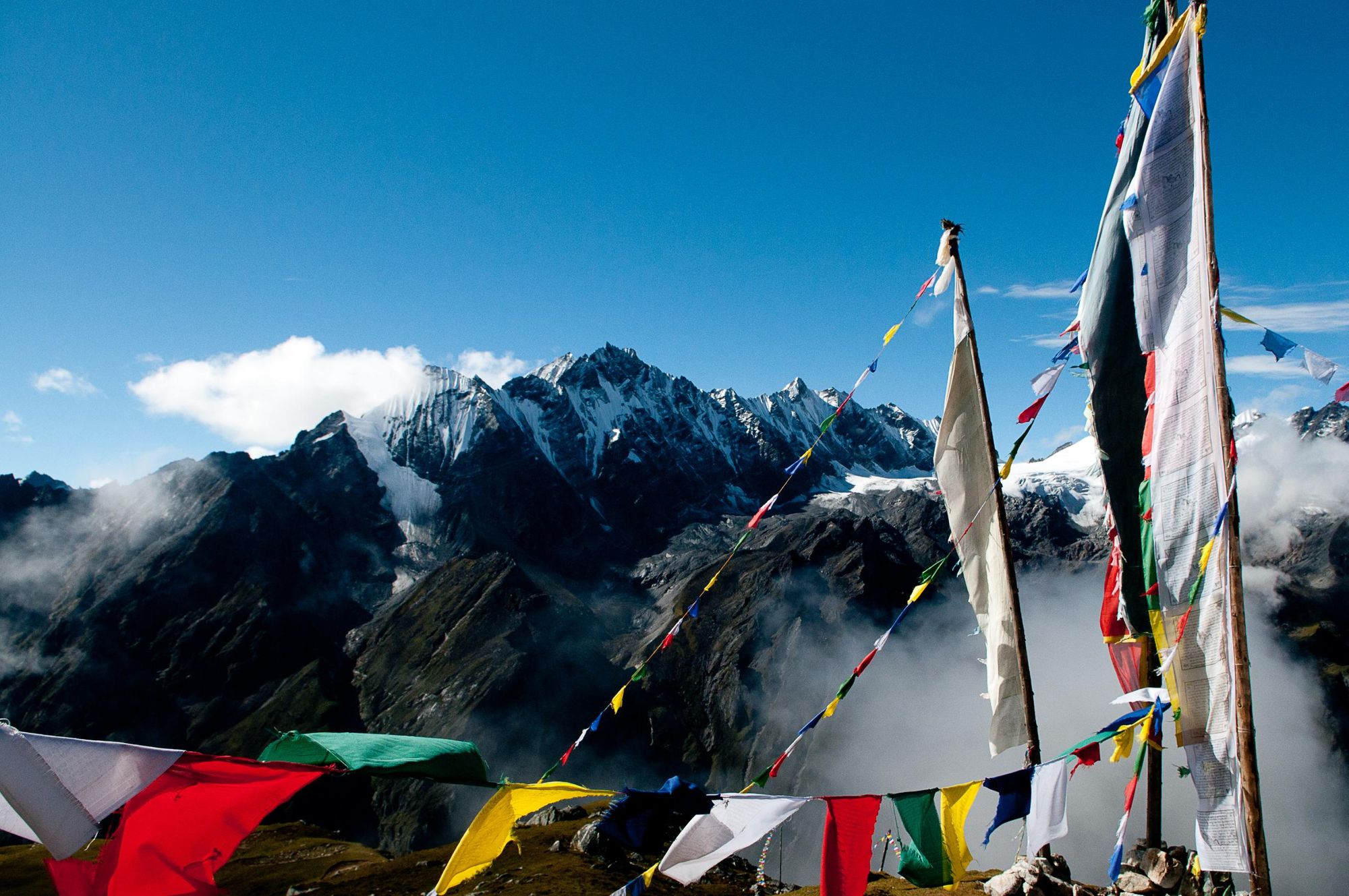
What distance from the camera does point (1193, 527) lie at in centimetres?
807

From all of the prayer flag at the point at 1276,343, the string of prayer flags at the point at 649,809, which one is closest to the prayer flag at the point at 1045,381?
the prayer flag at the point at 1276,343

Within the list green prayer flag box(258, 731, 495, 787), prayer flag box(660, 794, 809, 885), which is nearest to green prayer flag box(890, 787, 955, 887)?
prayer flag box(660, 794, 809, 885)

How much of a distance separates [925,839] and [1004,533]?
16.9 feet

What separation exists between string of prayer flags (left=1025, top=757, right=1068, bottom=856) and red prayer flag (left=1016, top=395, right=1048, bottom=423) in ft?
22.1

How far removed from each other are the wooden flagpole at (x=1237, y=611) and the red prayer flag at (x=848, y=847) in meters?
4.91

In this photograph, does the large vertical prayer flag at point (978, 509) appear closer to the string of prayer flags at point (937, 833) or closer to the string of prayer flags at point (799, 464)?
the string of prayer flags at point (937, 833)

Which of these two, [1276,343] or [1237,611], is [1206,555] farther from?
[1276,343]

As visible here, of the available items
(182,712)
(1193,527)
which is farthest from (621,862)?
(182,712)

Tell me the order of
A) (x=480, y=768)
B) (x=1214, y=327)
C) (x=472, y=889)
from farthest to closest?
(x=472, y=889) < (x=480, y=768) < (x=1214, y=327)

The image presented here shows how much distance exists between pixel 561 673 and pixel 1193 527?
193926mm

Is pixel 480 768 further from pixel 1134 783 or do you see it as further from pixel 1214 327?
pixel 1214 327

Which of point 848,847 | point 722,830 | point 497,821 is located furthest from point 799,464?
point 497,821

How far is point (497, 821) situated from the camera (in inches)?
421

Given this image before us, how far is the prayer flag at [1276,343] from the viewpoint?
9586 millimetres
